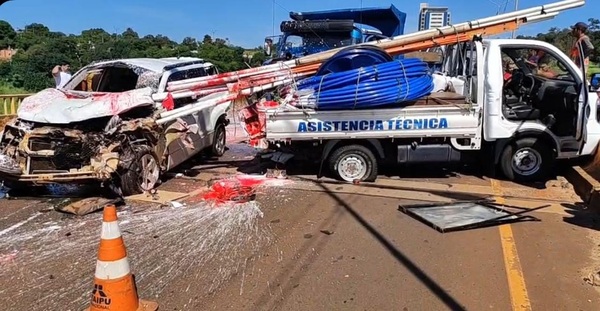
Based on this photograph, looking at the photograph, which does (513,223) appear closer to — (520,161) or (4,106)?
(520,161)

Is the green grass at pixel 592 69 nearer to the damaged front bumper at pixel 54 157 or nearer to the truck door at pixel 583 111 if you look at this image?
the truck door at pixel 583 111

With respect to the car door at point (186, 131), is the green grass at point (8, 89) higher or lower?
higher

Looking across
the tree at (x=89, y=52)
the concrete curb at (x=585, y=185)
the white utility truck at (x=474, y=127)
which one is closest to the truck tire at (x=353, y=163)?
the white utility truck at (x=474, y=127)

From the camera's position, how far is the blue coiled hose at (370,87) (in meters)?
7.45

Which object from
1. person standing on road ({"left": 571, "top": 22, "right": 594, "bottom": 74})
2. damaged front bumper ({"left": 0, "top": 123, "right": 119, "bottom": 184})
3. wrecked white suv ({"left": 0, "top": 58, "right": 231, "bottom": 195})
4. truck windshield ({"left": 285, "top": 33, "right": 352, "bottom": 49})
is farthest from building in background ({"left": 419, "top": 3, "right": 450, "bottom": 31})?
damaged front bumper ({"left": 0, "top": 123, "right": 119, "bottom": 184})

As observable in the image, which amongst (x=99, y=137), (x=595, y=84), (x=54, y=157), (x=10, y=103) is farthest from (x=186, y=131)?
(x=10, y=103)

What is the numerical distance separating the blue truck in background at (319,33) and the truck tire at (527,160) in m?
6.67

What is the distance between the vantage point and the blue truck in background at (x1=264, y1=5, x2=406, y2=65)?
543 inches

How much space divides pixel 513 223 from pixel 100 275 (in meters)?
4.55

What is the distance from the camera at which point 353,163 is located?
7977 mm

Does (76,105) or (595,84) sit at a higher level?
(595,84)

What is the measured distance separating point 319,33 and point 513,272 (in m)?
10.6

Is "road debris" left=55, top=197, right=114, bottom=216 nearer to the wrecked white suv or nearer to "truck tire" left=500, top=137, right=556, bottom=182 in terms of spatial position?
the wrecked white suv

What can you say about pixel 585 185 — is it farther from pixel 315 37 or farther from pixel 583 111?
pixel 315 37
